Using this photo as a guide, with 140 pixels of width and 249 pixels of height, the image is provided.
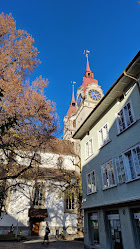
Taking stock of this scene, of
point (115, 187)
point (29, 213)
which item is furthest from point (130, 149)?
point (29, 213)

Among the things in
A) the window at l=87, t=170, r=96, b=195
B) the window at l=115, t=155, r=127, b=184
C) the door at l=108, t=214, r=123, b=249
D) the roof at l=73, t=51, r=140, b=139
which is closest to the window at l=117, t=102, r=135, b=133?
the roof at l=73, t=51, r=140, b=139

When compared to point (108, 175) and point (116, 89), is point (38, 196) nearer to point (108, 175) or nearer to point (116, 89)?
point (108, 175)

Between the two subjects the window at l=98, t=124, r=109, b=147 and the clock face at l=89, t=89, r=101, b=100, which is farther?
the clock face at l=89, t=89, r=101, b=100

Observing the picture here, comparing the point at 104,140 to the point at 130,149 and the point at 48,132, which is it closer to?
the point at 130,149

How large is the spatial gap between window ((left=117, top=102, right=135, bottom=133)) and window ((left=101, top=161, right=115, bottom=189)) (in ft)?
8.11

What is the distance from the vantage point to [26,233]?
22969mm

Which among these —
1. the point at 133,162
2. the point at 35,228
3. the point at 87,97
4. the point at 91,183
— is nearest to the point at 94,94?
the point at 87,97

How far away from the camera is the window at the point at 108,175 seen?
35.7 ft

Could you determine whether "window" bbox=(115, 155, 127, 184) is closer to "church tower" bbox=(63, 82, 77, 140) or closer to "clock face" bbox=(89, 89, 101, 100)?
"clock face" bbox=(89, 89, 101, 100)

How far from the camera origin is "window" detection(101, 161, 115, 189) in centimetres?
1088

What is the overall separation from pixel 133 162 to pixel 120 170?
1248 mm

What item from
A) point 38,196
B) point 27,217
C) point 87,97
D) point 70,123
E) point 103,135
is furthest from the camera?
point 70,123

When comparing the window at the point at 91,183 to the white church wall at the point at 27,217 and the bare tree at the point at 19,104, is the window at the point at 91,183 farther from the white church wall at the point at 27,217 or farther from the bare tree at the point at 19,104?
the white church wall at the point at 27,217

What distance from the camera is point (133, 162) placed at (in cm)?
909
